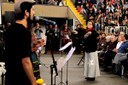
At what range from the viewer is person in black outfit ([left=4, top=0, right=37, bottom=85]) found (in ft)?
14.2

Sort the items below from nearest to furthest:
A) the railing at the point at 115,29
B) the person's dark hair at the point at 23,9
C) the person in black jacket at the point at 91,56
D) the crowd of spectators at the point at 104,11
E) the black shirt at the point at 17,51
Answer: the black shirt at the point at 17,51 → the person's dark hair at the point at 23,9 → the person in black jacket at the point at 91,56 → the railing at the point at 115,29 → the crowd of spectators at the point at 104,11

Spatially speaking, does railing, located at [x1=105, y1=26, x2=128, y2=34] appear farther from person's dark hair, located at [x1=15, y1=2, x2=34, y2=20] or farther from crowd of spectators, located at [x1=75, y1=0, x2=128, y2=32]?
person's dark hair, located at [x1=15, y1=2, x2=34, y2=20]

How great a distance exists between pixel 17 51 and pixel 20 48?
6 cm

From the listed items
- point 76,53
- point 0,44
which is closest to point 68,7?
point 76,53

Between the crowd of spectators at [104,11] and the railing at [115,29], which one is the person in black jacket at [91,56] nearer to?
the railing at [115,29]

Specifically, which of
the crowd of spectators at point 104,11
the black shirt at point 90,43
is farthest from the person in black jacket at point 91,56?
the crowd of spectators at point 104,11

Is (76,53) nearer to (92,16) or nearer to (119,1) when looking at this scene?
(92,16)

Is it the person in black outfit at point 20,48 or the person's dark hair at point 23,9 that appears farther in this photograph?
the person's dark hair at point 23,9

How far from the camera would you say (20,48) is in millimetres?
4324

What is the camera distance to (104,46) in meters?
15.8

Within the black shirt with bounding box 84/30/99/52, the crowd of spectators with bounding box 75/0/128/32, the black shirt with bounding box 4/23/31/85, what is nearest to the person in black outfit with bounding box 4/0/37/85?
the black shirt with bounding box 4/23/31/85

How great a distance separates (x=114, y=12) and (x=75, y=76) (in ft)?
50.3

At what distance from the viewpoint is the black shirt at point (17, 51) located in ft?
14.2

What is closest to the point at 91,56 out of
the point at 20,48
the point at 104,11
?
the point at 20,48
